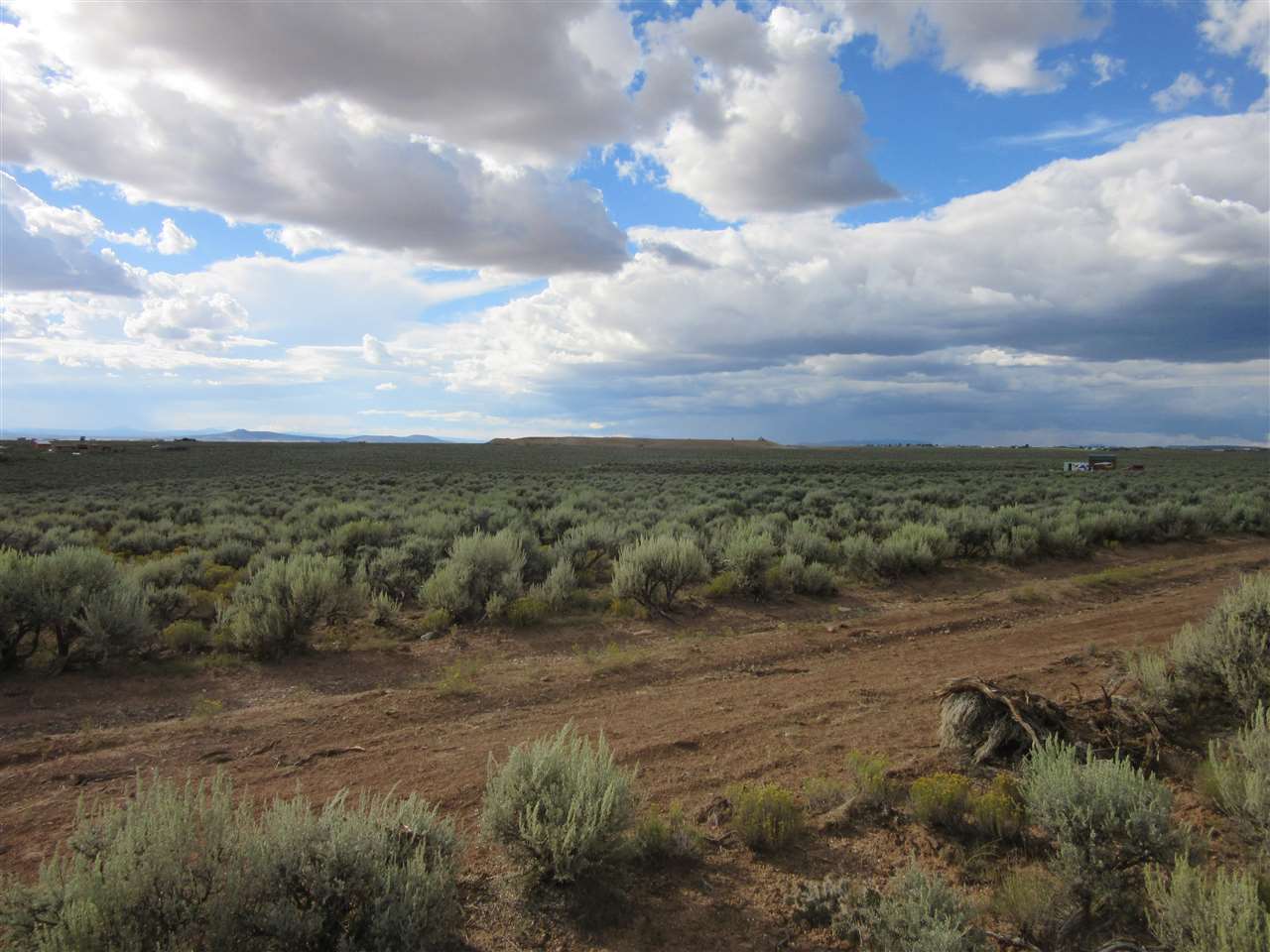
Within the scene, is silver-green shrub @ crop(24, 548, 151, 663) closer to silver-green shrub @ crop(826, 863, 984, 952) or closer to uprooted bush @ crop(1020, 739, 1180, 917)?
silver-green shrub @ crop(826, 863, 984, 952)

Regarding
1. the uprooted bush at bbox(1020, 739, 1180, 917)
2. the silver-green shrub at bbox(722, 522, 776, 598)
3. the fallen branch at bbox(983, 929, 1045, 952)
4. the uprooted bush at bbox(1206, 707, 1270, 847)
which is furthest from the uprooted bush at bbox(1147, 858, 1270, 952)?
the silver-green shrub at bbox(722, 522, 776, 598)

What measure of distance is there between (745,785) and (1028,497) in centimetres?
2583

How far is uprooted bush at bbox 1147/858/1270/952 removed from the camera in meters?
2.75

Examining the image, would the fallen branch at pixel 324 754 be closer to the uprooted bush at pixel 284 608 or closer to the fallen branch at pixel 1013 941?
the uprooted bush at pixel 284 608

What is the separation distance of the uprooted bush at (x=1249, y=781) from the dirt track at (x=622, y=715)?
1.68 m

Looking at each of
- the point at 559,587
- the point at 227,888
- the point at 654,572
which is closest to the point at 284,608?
the point at 559,587

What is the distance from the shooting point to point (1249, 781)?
13.2 ft

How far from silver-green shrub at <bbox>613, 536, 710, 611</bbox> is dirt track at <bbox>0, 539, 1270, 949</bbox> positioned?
30.9 inches

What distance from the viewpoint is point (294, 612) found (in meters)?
8.63

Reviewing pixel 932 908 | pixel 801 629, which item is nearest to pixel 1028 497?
pixel 801 629

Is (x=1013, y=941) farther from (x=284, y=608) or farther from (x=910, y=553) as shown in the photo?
(x=910, y=553)

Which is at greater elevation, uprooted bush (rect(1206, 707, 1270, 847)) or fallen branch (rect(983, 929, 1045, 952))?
uprooted bush (rect(1206, 707, 1270, 847))

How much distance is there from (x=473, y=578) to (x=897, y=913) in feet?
26.2

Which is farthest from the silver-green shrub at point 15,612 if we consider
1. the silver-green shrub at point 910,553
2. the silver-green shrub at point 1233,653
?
the silver-green shrub at point 910,553
